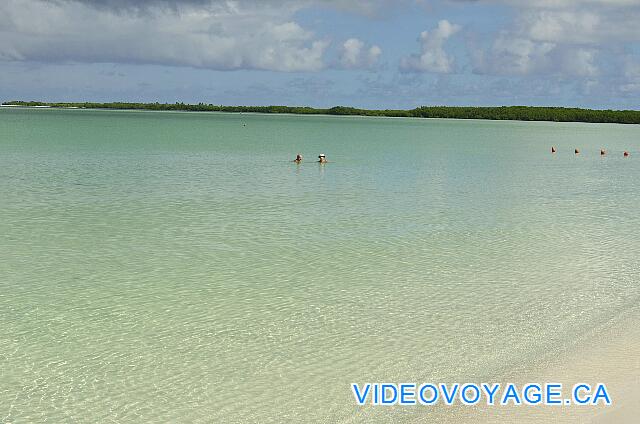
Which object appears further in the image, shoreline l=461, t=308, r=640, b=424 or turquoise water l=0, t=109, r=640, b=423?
turquoise water l=0, t=109, r=640, b=423

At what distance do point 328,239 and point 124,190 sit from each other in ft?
34.5

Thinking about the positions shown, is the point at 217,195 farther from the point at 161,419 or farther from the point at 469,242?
the point at 161,419

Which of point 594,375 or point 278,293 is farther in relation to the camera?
point 278,293

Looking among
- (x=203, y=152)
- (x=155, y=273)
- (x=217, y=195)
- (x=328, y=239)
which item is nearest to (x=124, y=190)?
(x=217, y=195)

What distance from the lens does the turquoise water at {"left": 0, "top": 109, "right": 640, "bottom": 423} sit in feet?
24.2

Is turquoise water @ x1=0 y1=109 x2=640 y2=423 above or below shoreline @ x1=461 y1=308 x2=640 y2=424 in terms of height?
below

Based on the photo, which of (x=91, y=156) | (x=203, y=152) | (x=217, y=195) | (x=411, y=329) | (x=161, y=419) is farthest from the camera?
(x=203, y=152)

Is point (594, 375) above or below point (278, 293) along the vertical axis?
above

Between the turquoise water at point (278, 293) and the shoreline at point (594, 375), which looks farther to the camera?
the turquoise water at point (278, 293)

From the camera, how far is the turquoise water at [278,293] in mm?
7371

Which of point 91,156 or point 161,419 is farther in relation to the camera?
point 91,156

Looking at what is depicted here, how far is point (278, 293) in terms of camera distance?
10961 millimetres

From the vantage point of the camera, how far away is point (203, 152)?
45219 mm

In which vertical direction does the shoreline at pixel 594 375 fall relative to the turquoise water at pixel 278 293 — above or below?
above
